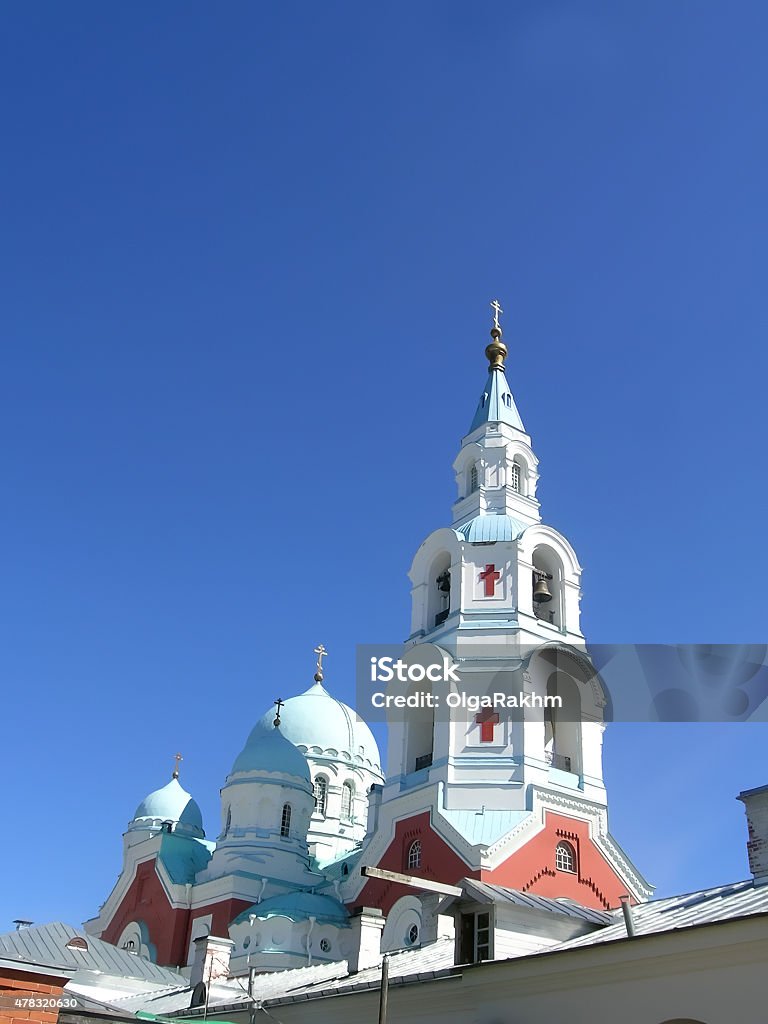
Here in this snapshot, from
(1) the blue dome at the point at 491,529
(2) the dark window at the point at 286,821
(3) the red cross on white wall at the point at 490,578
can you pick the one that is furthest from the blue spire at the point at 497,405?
(2) the dark window at the point at 286,821

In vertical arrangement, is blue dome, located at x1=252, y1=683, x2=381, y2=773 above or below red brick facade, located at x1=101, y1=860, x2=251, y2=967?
above

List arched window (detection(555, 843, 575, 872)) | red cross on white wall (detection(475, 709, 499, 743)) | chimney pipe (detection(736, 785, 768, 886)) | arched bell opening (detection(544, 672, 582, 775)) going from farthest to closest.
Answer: arched bell opening (detection(544, 672, 582, 775)) → red cross on white wall (detection(475, 709, 499, 743)) → arched window (detection(555, 843, 575, 872)) → chimney pipe (detection(736, 785, 768, 886))

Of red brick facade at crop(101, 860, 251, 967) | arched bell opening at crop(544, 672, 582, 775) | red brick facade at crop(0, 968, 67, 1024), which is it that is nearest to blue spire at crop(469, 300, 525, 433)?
arched bell opening at crop(544, 672, 582, 775)

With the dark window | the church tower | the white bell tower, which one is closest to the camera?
the church tower

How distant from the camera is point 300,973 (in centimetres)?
1856

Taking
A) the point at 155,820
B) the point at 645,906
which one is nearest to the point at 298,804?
the point at 155,820

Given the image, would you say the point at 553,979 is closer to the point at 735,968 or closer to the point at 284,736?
the point at 735,968

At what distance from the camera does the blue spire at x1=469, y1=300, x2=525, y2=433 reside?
34.8m

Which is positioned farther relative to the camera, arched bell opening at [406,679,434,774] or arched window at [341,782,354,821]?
arched window at [341,782,354,821]

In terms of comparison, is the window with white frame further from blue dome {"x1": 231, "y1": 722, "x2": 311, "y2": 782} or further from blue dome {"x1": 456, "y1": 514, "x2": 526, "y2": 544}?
blue dome {"x1": 231, "y1": 722, "x2": 311, "y2": 782}

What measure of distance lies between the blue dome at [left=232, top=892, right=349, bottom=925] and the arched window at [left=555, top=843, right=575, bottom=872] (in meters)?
6.79

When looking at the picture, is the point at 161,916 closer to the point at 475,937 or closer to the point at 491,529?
the point at 491,529

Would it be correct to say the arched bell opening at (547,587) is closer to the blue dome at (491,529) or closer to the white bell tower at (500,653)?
the white bell tower at (500,653)

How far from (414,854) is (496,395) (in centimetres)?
1568
